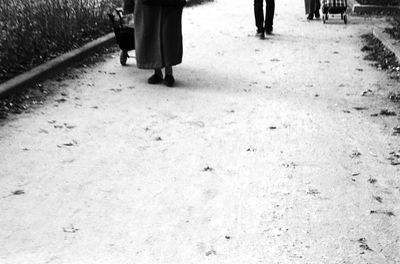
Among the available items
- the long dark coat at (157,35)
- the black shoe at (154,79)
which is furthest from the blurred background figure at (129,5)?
the black shoe at (154,79)

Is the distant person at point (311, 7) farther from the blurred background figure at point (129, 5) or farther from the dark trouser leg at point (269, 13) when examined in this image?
the blurred background figure at point (129, 5)

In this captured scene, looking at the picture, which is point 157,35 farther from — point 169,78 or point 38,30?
point 38,30

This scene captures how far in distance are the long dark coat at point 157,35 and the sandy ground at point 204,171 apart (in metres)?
0.35

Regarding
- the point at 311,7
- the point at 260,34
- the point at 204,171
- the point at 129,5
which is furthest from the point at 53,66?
the point at 311,7

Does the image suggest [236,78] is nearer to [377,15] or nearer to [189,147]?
[189,147]

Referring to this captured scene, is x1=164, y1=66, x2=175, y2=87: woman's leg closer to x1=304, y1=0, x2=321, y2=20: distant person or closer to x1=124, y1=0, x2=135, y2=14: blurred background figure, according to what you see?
x1=124, y1=0, x2=135, y2=14: blurred background figure

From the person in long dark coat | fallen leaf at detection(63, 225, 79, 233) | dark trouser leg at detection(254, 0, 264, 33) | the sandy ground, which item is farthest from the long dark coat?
fallen leaf at detection(63, 225, 79, 233)

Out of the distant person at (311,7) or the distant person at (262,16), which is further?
the distant person at (311,7)

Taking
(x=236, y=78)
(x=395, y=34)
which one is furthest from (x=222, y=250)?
(x=395, y=34)

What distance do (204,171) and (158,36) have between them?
3153 mm

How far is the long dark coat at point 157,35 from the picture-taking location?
7543 mm

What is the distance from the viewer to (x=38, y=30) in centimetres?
849

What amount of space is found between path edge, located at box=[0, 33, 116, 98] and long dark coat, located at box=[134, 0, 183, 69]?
1144 mm

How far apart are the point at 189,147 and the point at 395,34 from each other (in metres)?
6.52
